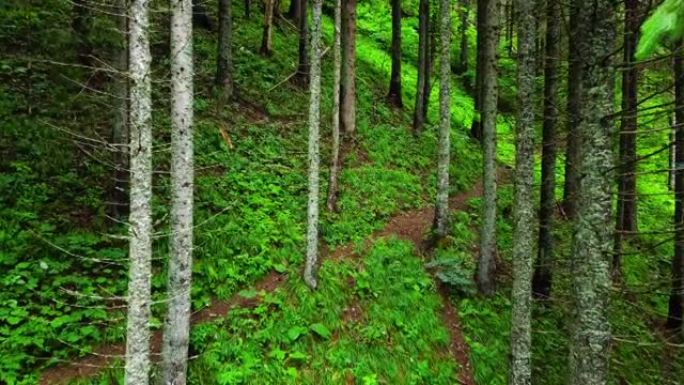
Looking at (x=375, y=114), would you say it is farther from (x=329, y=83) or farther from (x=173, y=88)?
(x=173, y=88)

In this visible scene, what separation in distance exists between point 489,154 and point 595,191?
4.99 m

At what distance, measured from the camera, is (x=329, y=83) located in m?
18.1

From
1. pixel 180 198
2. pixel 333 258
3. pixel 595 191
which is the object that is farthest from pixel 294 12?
pixel 595 191

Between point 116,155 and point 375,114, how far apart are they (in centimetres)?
1123

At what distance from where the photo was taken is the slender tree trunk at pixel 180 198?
249 inches

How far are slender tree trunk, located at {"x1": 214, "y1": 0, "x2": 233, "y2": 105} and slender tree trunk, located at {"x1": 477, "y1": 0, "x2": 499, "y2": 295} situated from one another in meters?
7.69

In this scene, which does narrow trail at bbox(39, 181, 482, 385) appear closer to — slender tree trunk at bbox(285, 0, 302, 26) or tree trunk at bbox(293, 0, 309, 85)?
tree trunk at bbox(293, 0, 309, 85)

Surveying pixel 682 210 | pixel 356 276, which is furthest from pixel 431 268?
pixel 682 210

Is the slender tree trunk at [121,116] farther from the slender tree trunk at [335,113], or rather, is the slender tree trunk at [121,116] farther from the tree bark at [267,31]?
the tree bark at [267,31]

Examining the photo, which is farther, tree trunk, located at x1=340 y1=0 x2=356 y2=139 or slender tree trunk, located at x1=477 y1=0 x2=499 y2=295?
tree trunk, located at x1=340 y1=0 x2=356 y2=139

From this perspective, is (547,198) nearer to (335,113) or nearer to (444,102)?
(444,102)

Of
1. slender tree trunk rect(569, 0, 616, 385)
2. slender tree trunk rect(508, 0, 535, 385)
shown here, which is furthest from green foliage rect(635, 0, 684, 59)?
slender tree trunk rect(508, 0, 535, 385)

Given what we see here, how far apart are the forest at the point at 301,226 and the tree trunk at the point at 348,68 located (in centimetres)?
7

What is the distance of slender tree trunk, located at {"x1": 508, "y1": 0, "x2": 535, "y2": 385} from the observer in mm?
7219
